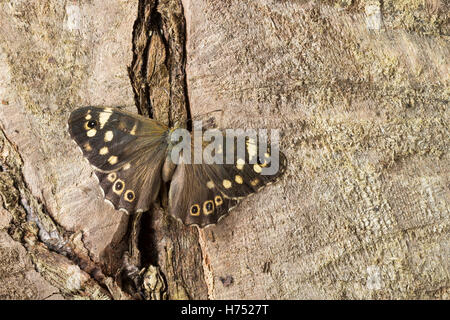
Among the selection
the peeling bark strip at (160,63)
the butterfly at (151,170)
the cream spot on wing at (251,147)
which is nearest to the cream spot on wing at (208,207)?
the butterfly at (151,170)

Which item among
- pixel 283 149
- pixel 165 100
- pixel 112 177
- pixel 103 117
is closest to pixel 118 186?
pixel 112 177

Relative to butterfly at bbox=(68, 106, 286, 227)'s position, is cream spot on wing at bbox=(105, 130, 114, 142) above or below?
above

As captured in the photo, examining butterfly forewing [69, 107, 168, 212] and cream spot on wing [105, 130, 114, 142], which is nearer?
butterfly forewing [69, 107, 168, 212]

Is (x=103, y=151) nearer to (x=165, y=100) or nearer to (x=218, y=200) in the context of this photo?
(x=165, y=100)

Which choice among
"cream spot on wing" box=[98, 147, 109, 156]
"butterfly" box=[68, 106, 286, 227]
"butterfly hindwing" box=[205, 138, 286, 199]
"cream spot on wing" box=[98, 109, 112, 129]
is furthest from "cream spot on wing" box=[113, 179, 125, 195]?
"butterfly hindwing" box=[205, 138, 286, 199]

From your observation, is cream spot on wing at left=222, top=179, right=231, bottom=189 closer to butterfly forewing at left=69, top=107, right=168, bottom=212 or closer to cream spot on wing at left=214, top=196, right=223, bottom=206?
cream spot on wing at left=214, top=196, right=223, bottom=206
